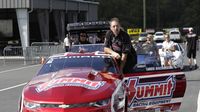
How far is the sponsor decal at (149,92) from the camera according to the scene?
27.2 feet

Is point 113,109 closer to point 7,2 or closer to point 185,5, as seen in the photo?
point 7,2

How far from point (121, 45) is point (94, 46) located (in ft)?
15.6

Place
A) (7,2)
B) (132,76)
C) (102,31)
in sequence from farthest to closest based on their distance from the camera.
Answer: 1. (7,2)
2. (102,31)
3. (132,76)

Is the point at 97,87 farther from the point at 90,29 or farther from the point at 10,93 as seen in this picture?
the point at 90,29

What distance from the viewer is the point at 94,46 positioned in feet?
45.5

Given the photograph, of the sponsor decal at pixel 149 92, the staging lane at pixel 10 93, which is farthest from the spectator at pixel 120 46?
the staging lane at pixel 10 93

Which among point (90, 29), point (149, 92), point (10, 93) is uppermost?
point (90, 29)

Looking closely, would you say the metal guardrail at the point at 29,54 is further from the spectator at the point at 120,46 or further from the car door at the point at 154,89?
the car door at the point at 154,89

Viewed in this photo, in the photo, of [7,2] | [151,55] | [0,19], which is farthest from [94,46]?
[0,19]

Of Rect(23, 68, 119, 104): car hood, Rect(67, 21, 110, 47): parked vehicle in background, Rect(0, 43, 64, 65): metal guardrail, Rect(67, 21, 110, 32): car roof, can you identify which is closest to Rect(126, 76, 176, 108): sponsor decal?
Rect(23, 68, 119, 104): car hood

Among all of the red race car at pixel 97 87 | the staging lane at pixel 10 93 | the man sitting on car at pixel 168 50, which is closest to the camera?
the red race car at pixel 97 87

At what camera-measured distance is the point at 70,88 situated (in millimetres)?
6973

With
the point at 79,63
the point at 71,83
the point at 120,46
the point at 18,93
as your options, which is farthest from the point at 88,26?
the point at 71,83

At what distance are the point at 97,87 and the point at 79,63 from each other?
132 cm
